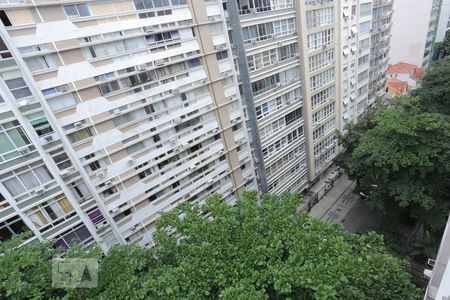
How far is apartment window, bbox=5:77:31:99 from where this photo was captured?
11766 mm

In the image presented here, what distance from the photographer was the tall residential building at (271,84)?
1964cm

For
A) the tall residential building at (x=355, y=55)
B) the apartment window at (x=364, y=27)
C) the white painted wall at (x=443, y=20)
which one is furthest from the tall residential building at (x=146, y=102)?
the white painted wall at (x=443, y=20)

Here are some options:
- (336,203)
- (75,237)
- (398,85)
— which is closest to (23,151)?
(75,237)

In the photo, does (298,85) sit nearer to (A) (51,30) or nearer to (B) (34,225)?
(A) (51,30)

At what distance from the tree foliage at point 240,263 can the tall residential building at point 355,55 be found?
23.4 m

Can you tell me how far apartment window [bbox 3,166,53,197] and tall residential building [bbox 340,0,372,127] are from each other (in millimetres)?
28371

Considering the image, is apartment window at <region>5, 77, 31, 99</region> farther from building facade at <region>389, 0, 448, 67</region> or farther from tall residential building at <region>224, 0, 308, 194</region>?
building facade at <region>389, 0, 448, 67</region>

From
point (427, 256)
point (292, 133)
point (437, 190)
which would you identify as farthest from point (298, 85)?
point (427, 256)

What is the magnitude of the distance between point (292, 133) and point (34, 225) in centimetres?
2178

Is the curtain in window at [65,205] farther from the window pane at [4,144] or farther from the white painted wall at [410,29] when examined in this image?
the white painted wall at [410,29]

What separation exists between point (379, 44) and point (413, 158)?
25.2 metres

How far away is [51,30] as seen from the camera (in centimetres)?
1231

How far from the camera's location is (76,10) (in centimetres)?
1284

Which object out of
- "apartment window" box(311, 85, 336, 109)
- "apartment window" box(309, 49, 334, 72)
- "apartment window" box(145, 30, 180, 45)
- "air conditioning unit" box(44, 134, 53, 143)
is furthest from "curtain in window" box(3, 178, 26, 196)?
"apartment window" box(311, 85, 336, 109)
